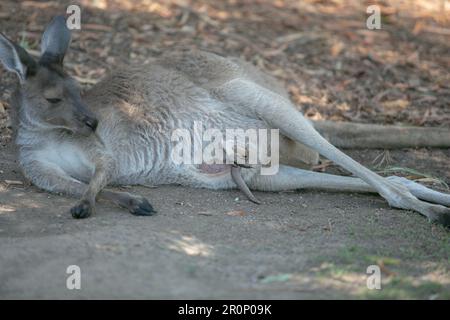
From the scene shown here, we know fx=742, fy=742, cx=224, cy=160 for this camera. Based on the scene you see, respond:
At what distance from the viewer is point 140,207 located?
4.89m

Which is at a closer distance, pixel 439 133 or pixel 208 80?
pixel 208 80

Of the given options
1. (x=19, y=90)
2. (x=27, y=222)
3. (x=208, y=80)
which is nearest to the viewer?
(x=27, y=222)

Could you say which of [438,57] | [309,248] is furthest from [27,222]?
[438,57]

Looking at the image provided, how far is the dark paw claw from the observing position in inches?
192

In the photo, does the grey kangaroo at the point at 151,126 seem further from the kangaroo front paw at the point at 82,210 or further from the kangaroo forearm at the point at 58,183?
the kangaroo front paw at the point at 82,210

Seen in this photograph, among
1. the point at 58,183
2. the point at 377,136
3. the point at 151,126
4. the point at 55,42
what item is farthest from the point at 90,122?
the point at 377,136

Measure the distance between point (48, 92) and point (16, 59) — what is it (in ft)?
1.04

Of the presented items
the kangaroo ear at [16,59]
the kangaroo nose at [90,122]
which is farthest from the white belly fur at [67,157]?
the kangaroo ear at [16,59]

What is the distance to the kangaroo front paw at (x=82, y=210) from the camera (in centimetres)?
473

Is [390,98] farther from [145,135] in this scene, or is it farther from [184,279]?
[184,279]

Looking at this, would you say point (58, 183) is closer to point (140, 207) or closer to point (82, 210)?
point (82, 210)

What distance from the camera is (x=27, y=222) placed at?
4.71 m

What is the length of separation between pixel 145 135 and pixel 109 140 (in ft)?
0.91
